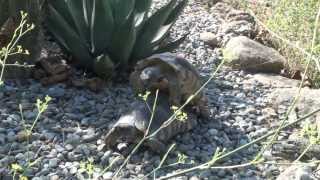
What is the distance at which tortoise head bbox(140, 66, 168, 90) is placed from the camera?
329cm

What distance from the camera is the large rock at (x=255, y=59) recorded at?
4.66 m

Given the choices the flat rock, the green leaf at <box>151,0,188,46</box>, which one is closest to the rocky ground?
the green leaf at <box>151,0,188,46</box>

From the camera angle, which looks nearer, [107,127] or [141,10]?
[107,127]

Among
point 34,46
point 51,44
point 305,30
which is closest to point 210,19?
point 305,30

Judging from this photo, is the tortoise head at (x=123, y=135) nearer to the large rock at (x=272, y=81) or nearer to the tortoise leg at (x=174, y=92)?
the tortoise leg at (x=174, y=92)

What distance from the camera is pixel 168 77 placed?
3316mm

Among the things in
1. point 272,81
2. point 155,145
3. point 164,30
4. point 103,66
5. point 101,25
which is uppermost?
point 101,25

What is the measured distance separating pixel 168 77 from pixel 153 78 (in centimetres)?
8

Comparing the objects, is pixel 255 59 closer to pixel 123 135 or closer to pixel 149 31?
pixel 149 31

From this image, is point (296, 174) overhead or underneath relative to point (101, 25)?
underneath

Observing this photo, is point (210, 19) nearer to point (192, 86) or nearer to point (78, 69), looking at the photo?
point (78, 69)

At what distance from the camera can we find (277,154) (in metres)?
3.38

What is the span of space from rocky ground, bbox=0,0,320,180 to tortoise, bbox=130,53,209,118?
9.5 inches

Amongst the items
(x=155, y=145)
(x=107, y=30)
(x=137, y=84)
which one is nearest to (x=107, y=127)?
(x=137, y=84)
